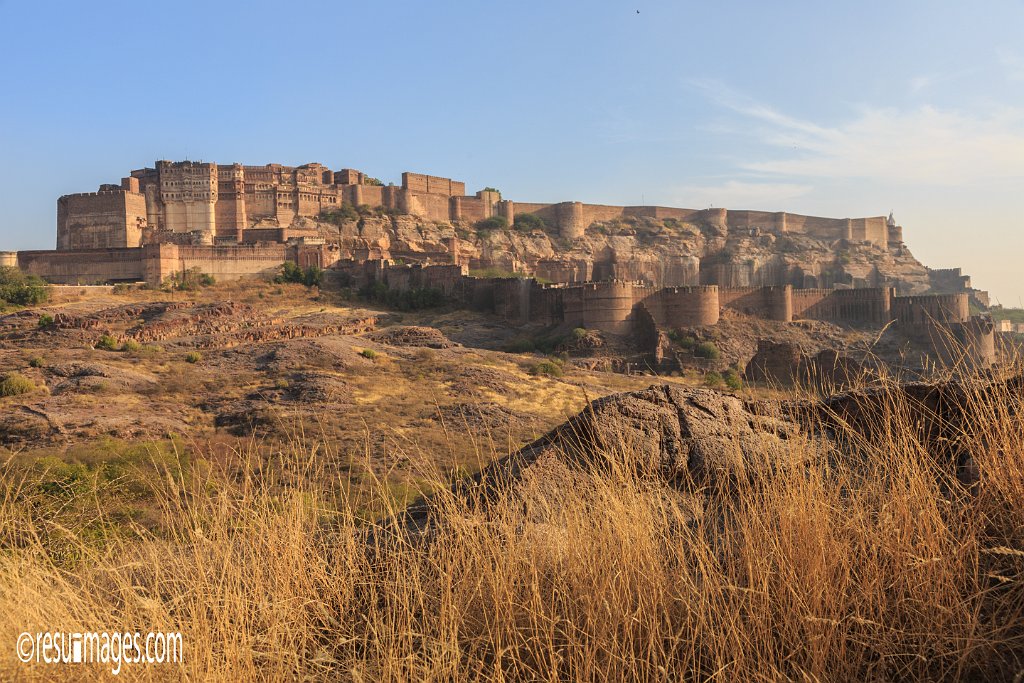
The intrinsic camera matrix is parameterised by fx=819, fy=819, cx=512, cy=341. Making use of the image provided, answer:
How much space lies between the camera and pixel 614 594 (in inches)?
99.0

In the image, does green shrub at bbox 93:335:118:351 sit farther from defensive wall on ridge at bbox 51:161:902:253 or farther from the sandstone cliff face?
the sandstone cliff face

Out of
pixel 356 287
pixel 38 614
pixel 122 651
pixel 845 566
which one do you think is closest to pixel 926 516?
pixel 845 566

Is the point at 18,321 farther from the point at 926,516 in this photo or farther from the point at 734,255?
the point at 734,255

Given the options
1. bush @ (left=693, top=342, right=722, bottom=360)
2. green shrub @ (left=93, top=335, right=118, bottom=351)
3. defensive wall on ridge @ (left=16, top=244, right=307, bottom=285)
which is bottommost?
bush @ (left=693, top=342, right=722, bottom=360)

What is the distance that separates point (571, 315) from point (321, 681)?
103 ft

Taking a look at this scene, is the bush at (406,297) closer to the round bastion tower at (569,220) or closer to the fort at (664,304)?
the fort at (664,304)

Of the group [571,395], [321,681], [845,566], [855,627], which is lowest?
[571,395]

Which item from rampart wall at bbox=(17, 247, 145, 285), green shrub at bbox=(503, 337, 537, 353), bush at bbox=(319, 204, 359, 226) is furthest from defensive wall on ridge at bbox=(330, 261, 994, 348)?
rampart wall at bbox=(17, 247, 145, 285)

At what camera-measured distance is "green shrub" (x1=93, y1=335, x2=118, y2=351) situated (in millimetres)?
23700

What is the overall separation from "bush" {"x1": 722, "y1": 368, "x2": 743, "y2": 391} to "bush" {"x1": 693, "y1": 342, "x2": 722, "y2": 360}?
5.84 feet

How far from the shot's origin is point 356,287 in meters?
40.7

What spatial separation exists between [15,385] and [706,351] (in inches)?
916

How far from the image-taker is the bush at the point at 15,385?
53.9ft

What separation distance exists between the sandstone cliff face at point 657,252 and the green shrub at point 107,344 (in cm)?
2483
